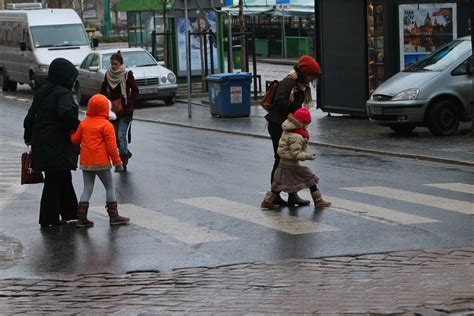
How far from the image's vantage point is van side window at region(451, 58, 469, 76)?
69.2ft

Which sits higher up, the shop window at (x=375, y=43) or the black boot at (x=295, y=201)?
the shop window at (x=375, y=43)

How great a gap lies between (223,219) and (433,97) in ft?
31.3

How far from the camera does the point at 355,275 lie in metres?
9.16

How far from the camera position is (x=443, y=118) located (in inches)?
822

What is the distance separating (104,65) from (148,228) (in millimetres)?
20876

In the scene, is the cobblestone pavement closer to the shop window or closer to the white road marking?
the white road marking

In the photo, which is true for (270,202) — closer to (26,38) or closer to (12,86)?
(26,38)

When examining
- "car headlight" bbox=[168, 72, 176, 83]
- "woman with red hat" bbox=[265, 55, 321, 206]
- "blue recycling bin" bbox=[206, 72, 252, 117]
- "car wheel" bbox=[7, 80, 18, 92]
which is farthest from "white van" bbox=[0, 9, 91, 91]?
"woman with red hat" bbox=[265, 55, 321, 206]

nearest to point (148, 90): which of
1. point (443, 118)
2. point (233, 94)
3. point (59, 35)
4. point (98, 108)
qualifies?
point (233, 94)

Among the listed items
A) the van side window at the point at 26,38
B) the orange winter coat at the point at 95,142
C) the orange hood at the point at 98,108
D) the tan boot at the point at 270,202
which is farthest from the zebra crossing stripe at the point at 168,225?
the van side window at the point at 26,38

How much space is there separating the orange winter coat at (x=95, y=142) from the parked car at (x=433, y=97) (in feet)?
31.5

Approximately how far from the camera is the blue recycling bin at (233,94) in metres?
27.1

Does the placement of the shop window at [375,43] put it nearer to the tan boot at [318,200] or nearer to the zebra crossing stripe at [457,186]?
the zebra crossing stripe at [457,186]

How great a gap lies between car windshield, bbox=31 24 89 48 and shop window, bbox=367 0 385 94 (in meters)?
15.9
